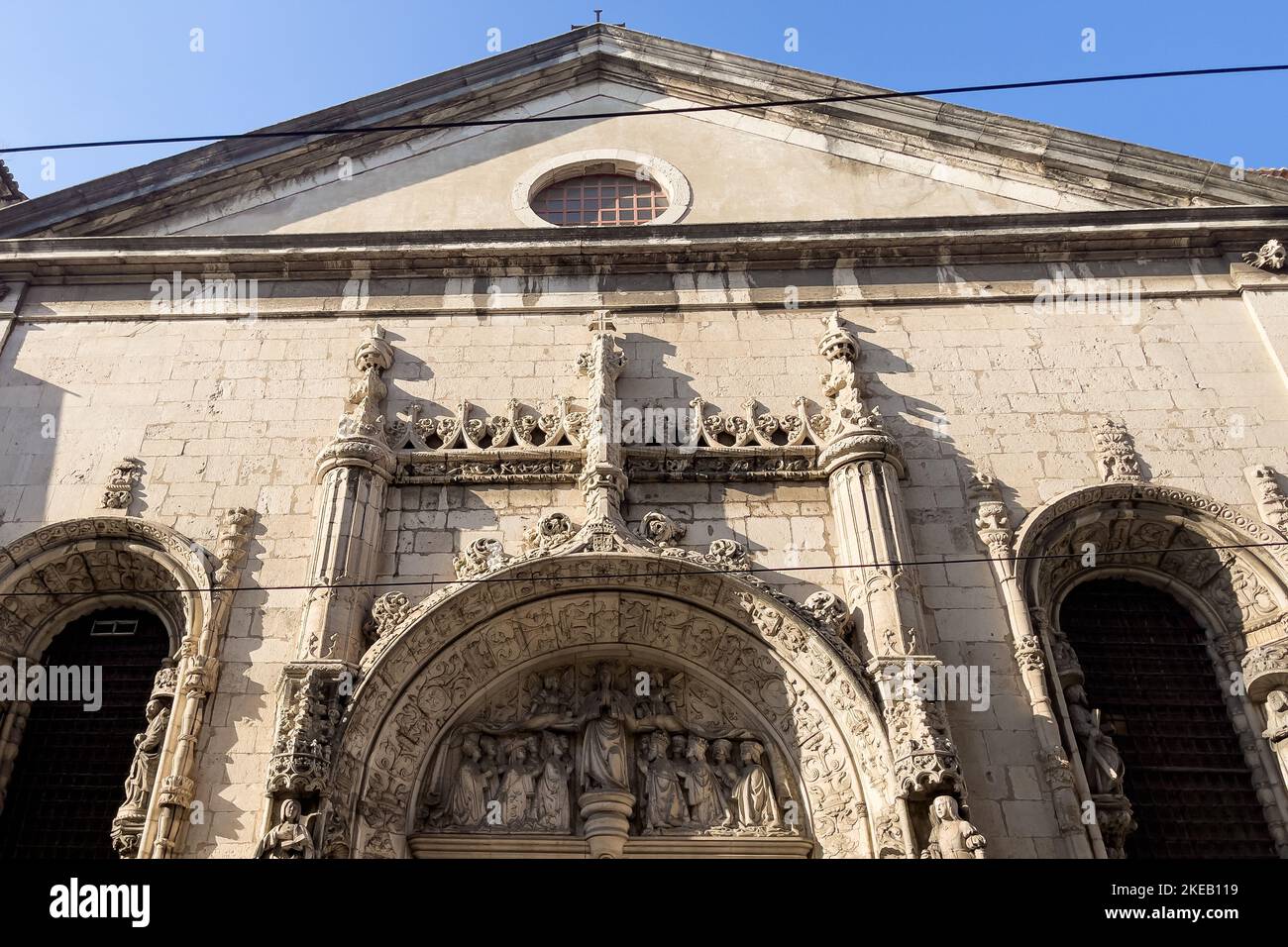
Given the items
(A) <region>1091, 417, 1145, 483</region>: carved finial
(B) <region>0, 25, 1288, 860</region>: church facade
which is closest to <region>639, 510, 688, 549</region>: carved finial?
(B) <region>0, 25, 1288, 860</region>: church facade

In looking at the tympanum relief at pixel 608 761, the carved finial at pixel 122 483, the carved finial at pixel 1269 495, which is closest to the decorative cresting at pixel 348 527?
the tympanum relief at pixel 608 761

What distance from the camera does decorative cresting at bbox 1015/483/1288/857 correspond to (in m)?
11.0

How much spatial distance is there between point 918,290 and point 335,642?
835 cm

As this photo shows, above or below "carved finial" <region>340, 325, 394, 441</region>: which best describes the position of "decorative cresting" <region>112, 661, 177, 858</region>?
below

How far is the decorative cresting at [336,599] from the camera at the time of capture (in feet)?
31.1

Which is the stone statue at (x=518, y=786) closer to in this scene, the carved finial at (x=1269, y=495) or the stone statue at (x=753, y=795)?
the stone statue at (x=753, y=795)

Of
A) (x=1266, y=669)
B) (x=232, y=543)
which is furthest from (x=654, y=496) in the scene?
(x=1266, y=669)

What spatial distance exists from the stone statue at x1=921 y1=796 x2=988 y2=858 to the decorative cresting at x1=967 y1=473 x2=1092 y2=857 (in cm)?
103

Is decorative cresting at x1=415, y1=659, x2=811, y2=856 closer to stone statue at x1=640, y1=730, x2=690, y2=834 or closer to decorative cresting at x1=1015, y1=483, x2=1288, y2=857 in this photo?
stone statue at x1=640, y1=730, x2=690, y2=834

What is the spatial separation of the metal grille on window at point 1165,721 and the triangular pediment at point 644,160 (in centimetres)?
584

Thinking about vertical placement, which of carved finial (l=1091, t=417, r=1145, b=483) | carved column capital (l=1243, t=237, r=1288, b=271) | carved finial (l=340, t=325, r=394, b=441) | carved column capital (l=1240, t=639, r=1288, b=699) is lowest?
carved column capital (l=1240, t=639, r=1288, b=699)

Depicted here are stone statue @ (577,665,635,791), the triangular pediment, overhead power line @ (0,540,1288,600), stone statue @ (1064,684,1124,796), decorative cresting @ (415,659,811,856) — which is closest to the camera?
stone statue @ (1064,684,1124,796)
